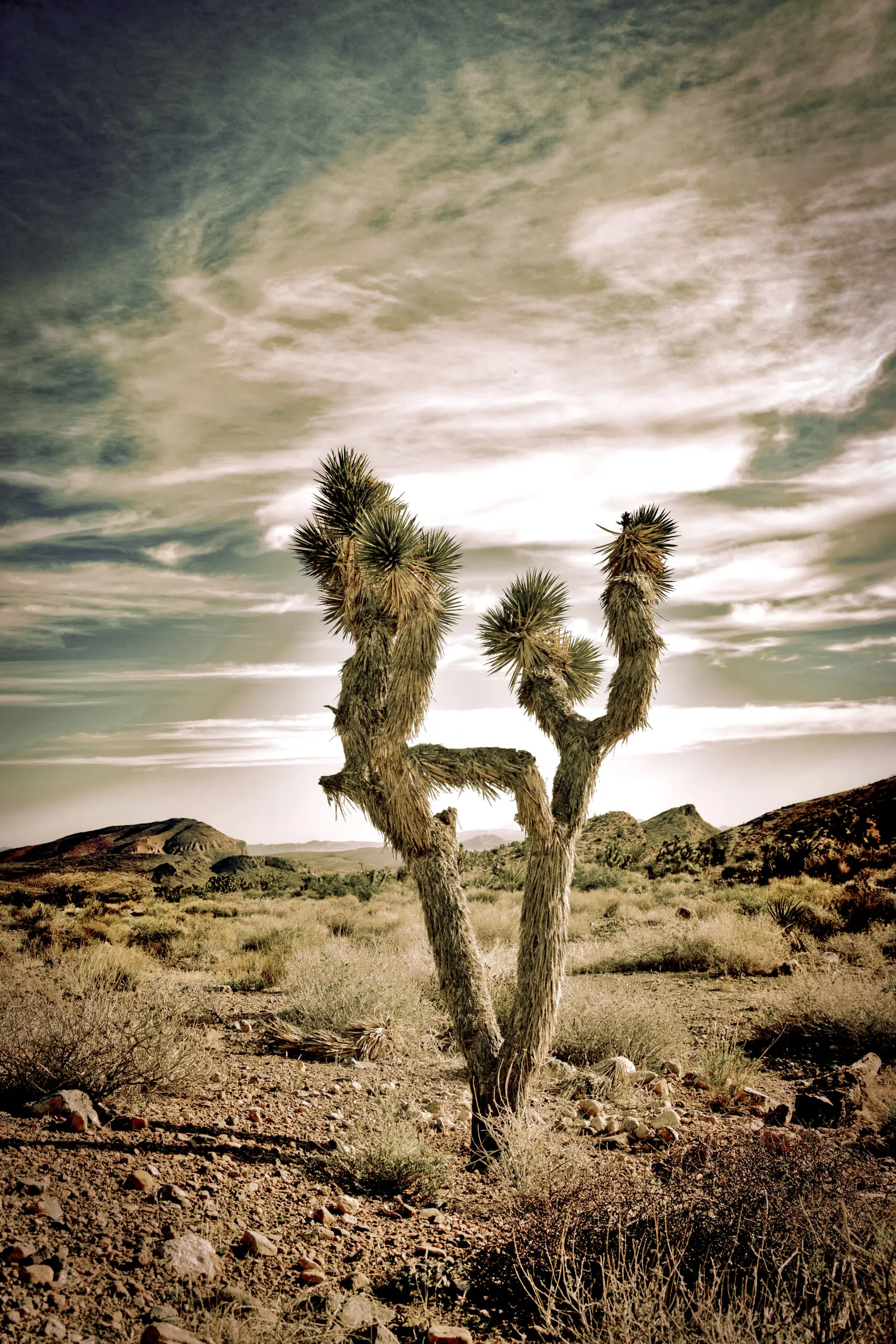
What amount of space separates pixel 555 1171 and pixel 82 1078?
3907 millimetres

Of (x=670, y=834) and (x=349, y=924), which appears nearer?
(x=349, y=924)

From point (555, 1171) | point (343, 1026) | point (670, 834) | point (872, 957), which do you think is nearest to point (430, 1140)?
point (555, 1171)

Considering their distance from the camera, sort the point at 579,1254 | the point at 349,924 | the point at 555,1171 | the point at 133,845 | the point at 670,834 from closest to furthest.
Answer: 1. the point at 579,1254
2. the point at 555,1171
3. the point at 349,924
4. the point at 670,834
5. the point at 133,845

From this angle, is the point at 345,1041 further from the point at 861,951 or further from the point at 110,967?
the point at 861,951

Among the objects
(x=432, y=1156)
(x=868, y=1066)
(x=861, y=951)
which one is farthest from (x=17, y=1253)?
(x=861, y=951)

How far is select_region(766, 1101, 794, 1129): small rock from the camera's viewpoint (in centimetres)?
729

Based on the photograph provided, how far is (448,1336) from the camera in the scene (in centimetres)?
401

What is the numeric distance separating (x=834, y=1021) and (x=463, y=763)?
5941mm

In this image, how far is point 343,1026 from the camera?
972 cm

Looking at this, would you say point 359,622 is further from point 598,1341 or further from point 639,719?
point 598,1341

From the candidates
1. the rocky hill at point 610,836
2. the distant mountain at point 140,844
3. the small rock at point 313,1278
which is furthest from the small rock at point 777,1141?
the distant mountain at point 140,844

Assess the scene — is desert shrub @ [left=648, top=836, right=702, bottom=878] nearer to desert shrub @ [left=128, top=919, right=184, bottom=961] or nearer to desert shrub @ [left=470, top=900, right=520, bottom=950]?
desert shrub @ [left=470, top=900, right=520, bottom=950]

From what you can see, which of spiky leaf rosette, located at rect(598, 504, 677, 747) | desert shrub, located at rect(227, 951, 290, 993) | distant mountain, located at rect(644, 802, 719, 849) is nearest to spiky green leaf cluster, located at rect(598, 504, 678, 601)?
spiky leaf rosette, located at rect(598, 504, 677, 747)

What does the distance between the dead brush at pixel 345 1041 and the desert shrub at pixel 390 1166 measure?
10.1 ft
